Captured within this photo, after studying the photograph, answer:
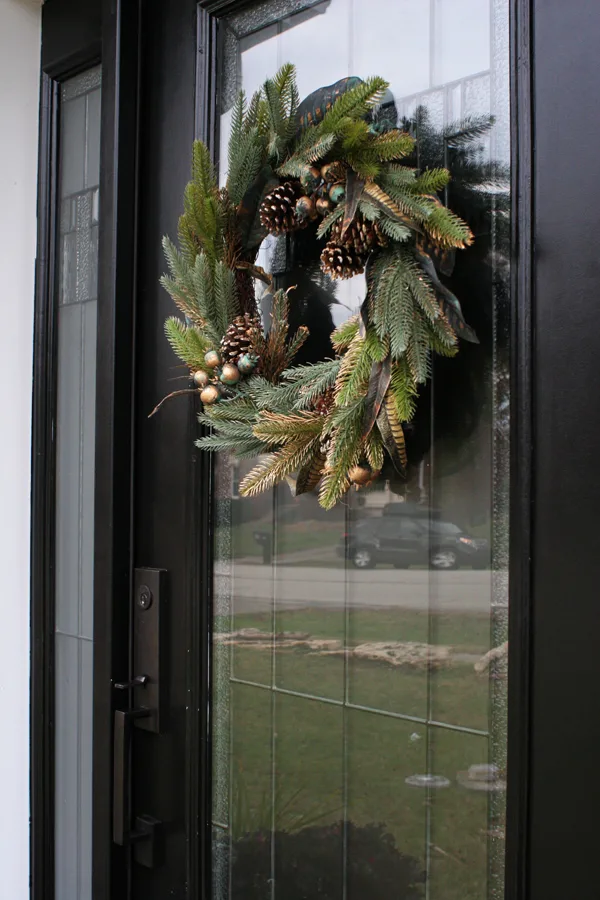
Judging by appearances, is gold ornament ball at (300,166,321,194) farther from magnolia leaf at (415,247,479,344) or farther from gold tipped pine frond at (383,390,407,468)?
gold tipped pine frond at (383,390,407,468)

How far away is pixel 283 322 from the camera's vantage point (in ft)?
3.55

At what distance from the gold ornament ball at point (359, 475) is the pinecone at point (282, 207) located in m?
0.36

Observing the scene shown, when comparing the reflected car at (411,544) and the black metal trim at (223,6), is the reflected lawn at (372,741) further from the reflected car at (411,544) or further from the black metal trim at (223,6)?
the black metal trim at (223,6)

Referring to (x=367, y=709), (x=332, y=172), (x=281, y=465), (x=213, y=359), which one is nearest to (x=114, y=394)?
(x=213, y=359)

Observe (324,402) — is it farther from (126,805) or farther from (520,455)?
(126,805)

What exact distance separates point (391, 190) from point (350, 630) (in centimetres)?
59

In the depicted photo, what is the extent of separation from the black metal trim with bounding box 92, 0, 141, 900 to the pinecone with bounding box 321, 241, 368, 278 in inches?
19.2

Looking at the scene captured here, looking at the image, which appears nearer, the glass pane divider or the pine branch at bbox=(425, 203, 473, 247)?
the pine branch at bbox=(425, 203, 473, 247)

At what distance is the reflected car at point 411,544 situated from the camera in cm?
99

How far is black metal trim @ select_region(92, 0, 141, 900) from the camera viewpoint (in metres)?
1.31
